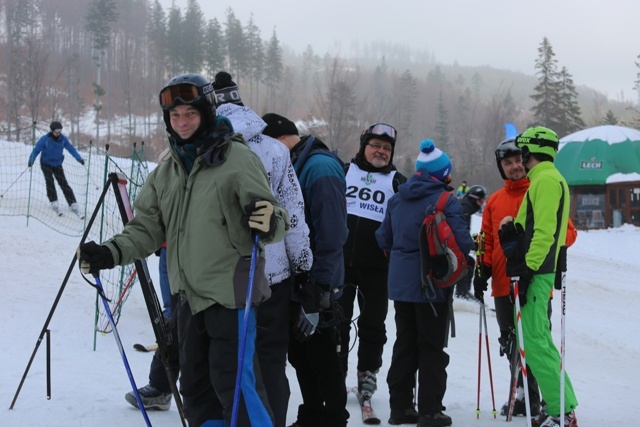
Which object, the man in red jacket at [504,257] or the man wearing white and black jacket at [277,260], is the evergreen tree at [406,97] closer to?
the man in red jacket at [504,257]

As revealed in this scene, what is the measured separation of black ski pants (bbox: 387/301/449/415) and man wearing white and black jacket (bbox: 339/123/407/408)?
0.34 metres

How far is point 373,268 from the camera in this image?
17.4 feet

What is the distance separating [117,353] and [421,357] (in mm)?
3114

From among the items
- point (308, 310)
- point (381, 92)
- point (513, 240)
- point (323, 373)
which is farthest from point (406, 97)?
point (308, 310)

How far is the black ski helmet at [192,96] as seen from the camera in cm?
321

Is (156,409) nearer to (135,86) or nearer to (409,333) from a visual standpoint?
(409,333)

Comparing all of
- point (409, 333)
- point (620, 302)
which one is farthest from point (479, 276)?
point (620, 302)

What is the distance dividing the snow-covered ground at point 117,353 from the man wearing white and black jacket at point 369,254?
19.2 inches

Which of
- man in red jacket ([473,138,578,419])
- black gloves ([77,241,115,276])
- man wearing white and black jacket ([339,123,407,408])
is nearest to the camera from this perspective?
black gloves ([77,241,115,276])

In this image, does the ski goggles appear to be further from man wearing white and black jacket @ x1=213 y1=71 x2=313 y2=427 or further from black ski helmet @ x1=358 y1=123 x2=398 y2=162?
man wearing white and black jacket @ x1=213 y1=71 x2=313 y2=427

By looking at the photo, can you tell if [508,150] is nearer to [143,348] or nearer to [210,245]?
[210,245]

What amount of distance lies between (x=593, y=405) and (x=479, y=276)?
5.71 ft

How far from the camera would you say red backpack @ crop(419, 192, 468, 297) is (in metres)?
4.55

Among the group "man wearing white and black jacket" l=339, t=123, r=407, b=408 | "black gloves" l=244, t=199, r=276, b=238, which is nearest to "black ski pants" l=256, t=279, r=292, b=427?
"black gloves" l=244, t=199, r=276, b=238
